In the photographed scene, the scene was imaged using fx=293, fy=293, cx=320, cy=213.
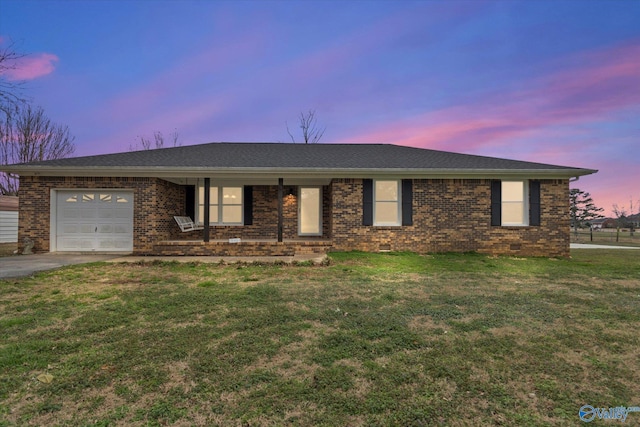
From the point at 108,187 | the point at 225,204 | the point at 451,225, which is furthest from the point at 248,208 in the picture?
the point at 451,225

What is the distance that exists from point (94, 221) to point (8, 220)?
33.2ft

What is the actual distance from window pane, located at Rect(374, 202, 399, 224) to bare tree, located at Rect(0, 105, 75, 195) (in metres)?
27.8

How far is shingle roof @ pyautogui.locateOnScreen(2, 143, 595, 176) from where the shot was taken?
9719 mm

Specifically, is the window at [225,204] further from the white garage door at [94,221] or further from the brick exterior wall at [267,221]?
the white garage door at [94,221]

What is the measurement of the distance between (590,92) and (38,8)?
81.3 feet

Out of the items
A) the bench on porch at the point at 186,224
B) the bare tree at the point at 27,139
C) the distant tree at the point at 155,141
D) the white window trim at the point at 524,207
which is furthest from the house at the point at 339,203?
the distant tree at the point at 155,141

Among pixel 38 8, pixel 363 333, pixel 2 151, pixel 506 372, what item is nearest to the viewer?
pixel 506 372

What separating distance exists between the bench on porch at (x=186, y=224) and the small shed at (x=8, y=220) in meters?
11.6

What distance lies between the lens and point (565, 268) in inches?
314

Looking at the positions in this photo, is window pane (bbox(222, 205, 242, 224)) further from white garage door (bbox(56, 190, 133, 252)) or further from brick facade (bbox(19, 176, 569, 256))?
white garage door (bbox(56, 190, 133, 252))

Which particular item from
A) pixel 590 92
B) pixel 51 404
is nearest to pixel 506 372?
pixel 51 404

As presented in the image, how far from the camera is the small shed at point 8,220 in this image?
15198mm

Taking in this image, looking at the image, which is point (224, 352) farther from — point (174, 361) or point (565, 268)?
point (565, 268)

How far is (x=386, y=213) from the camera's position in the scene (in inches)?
425
